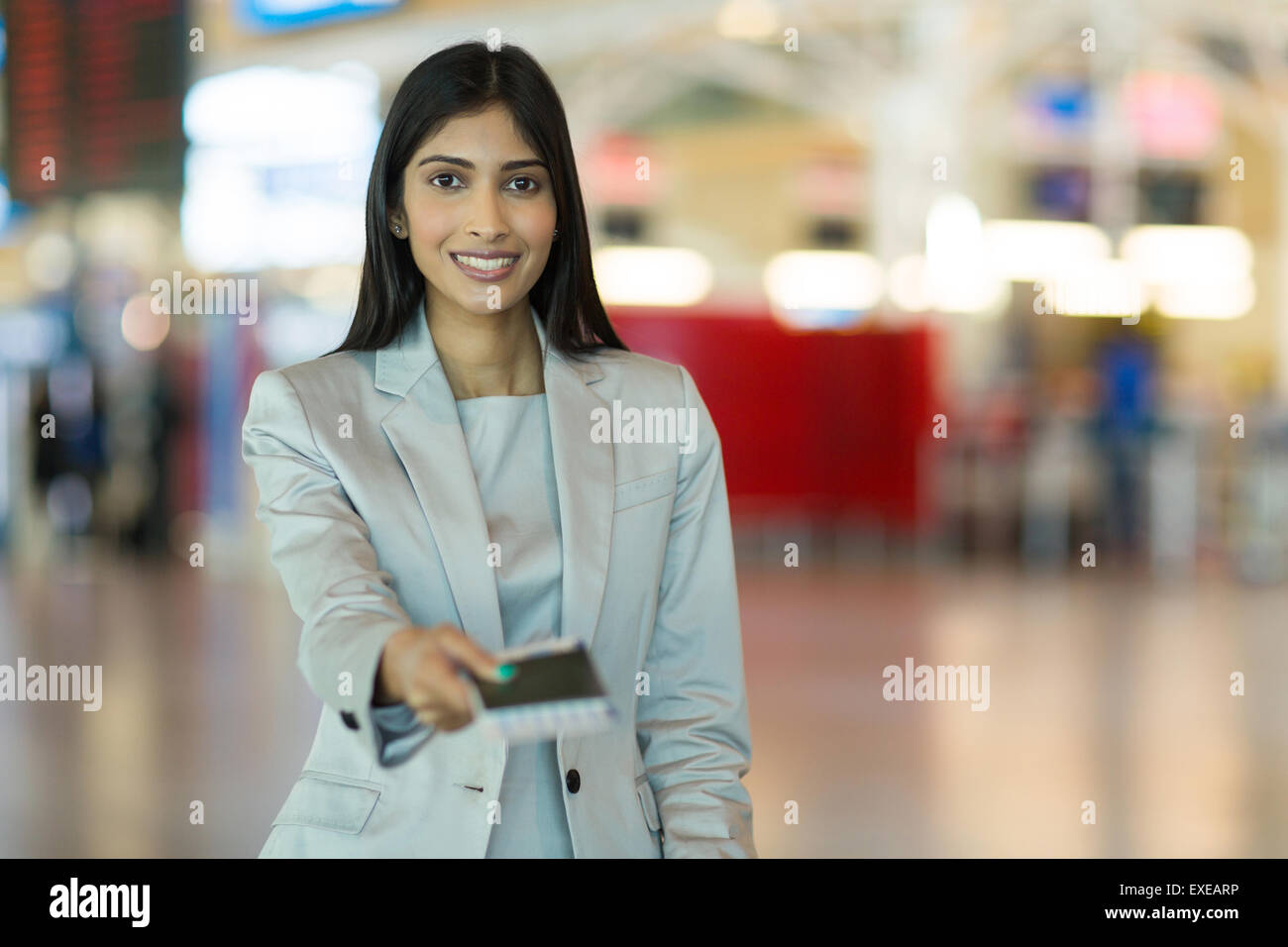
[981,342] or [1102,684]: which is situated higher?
[981,342]

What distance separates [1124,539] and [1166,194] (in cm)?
630

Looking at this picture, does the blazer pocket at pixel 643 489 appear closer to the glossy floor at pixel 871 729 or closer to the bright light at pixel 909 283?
the glossy floor at pixel 871 729

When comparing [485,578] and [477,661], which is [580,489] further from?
[477,661]

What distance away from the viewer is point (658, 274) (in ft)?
55.3

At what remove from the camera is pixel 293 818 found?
1.20m

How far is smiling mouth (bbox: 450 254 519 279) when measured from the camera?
1.24 metres

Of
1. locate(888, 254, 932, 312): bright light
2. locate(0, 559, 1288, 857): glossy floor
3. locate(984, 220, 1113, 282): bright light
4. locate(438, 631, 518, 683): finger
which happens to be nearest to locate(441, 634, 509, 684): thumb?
locate(438, 631, 518, 683): finger

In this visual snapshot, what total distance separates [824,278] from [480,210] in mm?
15869

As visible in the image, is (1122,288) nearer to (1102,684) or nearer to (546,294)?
(1102,684)

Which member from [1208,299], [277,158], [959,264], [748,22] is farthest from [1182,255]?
[277,158]

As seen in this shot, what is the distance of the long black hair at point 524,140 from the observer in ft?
3.99

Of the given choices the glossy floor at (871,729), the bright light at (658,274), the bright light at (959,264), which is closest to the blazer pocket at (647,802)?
the glossy floor at (871,729)
